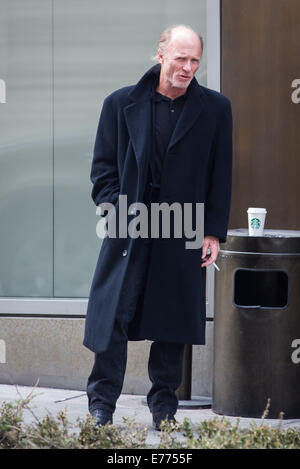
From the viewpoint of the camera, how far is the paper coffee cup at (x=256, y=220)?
17.9 feet

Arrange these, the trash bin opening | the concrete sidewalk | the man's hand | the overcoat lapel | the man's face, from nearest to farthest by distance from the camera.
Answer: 1. the man's face
2. the overcoat lapel
3. the man's hand
4. the concrete sidewalk
5. the trash bin opening

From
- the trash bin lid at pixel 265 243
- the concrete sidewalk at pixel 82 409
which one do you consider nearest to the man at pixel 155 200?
the concrete sidewalk at pixel 82 409

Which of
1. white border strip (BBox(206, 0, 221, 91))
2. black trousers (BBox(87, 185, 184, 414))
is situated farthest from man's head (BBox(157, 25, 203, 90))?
white border strip (BBox(206, 0, 221, 91))

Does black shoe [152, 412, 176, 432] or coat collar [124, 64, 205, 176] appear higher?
coat collar [124, 64, 205, 176]

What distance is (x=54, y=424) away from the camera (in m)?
3.70

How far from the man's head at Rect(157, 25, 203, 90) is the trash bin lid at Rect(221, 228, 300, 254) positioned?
1229mm

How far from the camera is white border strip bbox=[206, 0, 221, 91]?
6.16 meters

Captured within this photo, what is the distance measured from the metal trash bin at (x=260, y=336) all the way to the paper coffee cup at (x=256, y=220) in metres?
0.06

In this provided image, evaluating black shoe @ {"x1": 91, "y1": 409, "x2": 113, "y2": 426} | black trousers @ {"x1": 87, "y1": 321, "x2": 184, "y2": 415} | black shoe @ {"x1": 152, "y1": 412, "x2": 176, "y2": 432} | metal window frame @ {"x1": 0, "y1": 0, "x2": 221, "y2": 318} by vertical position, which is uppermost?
metal window frame @ {"x1": 0, "y1": 0, "x2": 221, "y2": 318}

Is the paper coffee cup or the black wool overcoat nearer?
the black wool overcoat

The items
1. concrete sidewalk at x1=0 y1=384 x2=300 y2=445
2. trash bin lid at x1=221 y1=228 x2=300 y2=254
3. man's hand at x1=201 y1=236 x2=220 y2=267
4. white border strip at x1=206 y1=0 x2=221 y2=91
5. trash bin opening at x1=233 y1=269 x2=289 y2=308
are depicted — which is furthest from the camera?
white border strip at x1=206 y1=0 x2=221 y2=91

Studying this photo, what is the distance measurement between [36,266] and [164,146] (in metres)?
2.32

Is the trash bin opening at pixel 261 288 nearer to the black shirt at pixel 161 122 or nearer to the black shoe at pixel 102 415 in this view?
the black shirt at pixel 161 122

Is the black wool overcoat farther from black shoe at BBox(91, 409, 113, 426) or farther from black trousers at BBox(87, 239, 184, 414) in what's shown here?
black shoe at BBox(91, 409, 113, 426)
